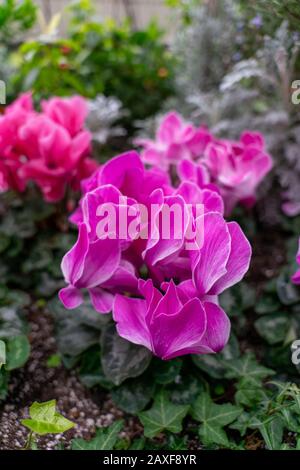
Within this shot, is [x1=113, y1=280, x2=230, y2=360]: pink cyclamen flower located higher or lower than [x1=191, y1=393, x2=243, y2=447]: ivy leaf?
higher

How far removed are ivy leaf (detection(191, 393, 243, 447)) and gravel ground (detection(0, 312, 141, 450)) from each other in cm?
14

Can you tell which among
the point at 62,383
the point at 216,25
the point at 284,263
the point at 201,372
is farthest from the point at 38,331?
the point at 216,25

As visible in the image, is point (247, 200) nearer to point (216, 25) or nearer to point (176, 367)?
point (176, 367)

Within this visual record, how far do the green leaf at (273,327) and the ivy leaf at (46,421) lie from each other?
47 cm

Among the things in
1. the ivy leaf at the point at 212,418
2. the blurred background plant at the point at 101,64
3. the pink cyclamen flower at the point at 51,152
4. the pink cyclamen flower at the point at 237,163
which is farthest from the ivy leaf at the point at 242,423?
the blurred background plant at the point at 101,64

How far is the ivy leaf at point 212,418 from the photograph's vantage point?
2.94 feet

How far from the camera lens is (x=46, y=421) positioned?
83cm

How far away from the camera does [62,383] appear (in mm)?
1115

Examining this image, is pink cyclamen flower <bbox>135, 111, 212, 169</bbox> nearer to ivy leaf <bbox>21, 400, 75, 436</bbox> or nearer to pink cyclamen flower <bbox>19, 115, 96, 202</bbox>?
pink cyclamen flower <bbox>19, 115, 96, 202</bbox>

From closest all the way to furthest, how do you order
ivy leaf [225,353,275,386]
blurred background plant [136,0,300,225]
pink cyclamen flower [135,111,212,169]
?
ivy leaf [225,353,275,386] < pink cyclamen flower [135,111,212,169] < blurred background plant [136,0,300,225]

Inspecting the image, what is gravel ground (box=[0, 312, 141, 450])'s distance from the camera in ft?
3.07

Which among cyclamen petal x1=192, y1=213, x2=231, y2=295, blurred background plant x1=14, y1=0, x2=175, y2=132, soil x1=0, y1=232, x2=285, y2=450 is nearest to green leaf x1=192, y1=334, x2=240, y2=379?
soil x1=0, y1=232, x2=285, y2=450

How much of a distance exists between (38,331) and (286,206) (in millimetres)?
704

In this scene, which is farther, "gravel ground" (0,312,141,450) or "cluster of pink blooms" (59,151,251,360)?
"gravel ground" (0,312,141,450)
